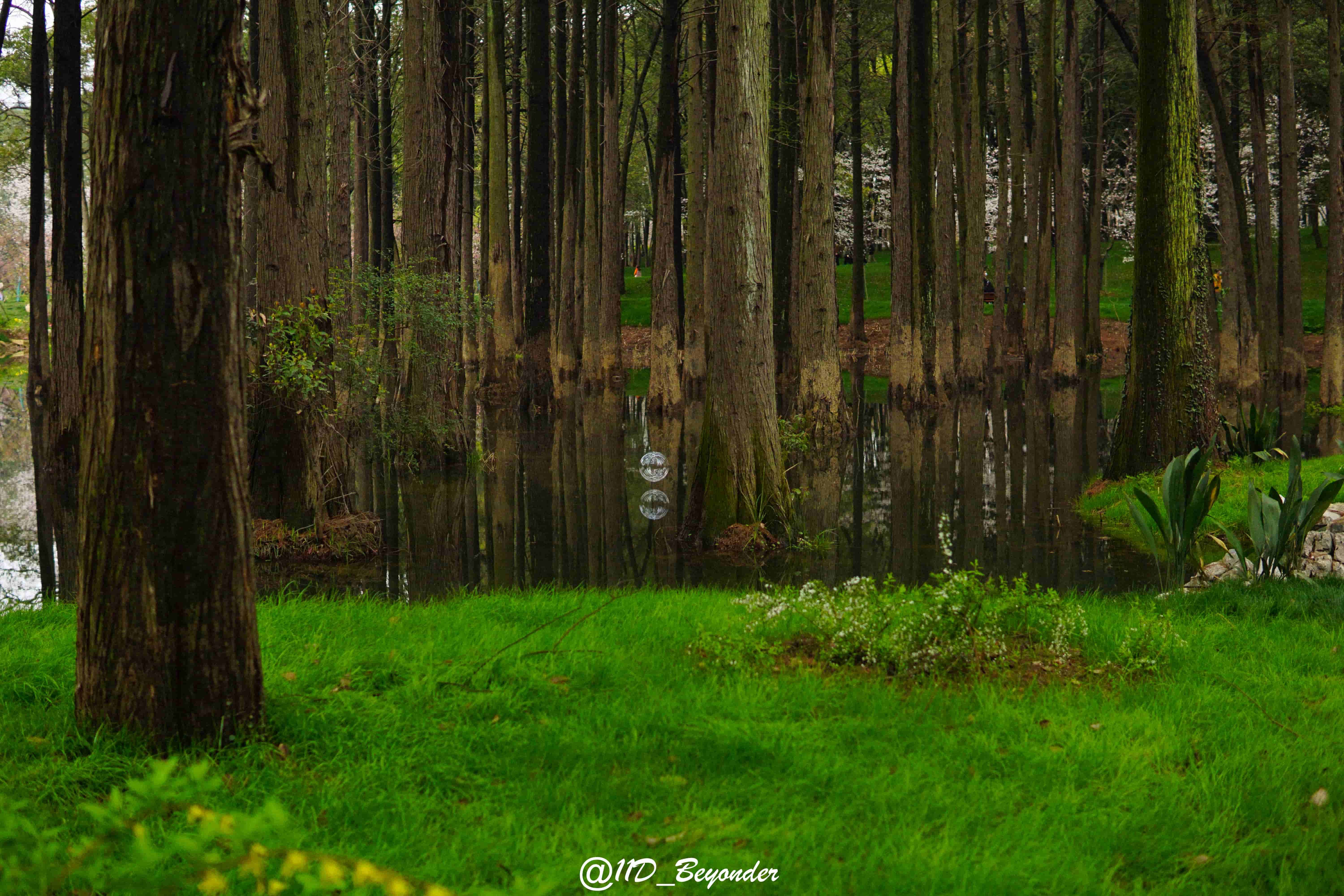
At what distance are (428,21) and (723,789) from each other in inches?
579

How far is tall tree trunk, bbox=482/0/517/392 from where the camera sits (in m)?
23.4

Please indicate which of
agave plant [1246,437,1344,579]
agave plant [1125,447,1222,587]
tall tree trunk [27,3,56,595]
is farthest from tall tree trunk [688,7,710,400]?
agave plant [1246,437,1344,579]

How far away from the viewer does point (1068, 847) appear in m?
3.63

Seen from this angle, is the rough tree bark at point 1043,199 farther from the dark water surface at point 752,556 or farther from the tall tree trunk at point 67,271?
the tall tree trunk at point 67,271

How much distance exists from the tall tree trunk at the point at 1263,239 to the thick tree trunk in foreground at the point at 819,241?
9.26 meters

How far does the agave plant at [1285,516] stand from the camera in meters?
7.18

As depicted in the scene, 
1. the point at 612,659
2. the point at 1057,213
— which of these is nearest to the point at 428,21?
the point at 612,659

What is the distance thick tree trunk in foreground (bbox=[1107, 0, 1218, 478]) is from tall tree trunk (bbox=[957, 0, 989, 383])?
14.1 metres

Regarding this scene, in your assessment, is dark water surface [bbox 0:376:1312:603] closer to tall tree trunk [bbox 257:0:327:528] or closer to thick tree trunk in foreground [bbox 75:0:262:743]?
tall tree trunk [bbox 257:0:327:528]

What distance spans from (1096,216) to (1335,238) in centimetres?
Answer: 1228

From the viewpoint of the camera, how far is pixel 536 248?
22.4 m

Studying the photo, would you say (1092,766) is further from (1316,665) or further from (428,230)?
(428,230)

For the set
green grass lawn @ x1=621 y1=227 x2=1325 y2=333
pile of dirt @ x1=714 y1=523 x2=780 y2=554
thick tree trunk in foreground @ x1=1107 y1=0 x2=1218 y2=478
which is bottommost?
pile of dirt @ x1=714 y1=523 x2=780 y2=554

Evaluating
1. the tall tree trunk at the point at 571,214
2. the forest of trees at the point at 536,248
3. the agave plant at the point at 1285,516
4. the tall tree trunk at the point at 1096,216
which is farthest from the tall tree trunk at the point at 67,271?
the tall tree trunk at the point at 1096,216
